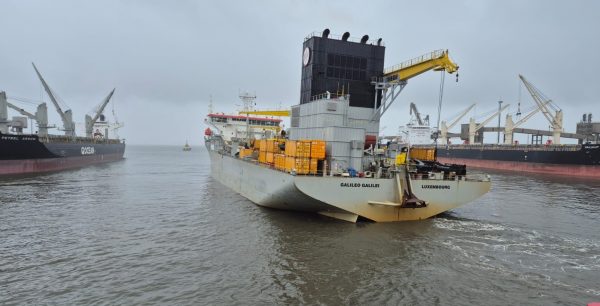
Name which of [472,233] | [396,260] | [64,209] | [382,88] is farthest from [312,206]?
[64,209]

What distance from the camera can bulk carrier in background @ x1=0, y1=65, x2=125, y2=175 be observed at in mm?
41656

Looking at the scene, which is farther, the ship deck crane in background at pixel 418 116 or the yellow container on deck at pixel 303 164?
the ship deck crane in background at pixel 418 116

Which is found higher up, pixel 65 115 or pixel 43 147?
pixel 65 115

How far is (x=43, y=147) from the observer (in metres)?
46.2

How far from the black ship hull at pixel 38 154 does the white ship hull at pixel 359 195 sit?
125 ft

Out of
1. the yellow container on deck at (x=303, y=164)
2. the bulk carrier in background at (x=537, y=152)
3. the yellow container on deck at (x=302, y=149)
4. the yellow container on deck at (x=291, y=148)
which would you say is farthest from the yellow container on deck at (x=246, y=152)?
the bulk carrier in background at (x=537, y=152)

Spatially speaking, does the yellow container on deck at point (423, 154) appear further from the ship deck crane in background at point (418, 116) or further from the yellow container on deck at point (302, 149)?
the ship deck crane in background at point (418, 116)

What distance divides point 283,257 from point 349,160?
28.9ft

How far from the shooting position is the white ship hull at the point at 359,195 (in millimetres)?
18188

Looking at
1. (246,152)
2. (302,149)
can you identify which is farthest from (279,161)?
(246,152)

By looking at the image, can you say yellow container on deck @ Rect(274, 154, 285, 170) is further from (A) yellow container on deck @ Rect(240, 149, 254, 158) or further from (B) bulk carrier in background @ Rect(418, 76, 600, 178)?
(B) bulk carrier in background @ Rect(418, 76, 600, 178)

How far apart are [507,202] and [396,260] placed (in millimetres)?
19892

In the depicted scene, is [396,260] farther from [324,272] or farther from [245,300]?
[245,300]

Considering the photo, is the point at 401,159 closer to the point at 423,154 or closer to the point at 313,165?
the point at 313,165
